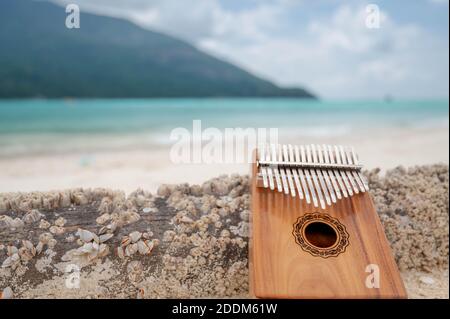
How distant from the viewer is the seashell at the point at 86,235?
7.22 feet

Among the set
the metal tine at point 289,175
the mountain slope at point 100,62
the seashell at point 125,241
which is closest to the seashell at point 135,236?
the seashell at point 125,241

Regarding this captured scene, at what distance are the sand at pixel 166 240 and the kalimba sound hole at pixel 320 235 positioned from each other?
45cm

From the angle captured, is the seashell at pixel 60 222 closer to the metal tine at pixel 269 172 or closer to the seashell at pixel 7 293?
the seashell at pixel 7 293

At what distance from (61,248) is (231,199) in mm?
1067

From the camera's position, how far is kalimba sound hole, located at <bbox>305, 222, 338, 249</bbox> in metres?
1.98

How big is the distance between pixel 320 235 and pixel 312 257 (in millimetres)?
233

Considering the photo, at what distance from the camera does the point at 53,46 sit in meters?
16.6

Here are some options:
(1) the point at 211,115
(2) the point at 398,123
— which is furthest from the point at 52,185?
(2) the point at 398,123

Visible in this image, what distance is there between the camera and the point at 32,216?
2266 mm

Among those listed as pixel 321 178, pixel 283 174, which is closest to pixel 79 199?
pixel 283 174

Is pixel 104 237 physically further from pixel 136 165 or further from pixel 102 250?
pixel 136 165

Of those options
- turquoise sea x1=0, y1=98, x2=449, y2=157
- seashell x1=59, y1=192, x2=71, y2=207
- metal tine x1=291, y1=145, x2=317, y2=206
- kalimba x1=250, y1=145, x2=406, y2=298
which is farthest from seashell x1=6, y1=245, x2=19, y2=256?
turquoise sea x1=0, y1=98, x2=449, y2=157

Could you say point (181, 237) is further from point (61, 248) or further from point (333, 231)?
point (333, 231)

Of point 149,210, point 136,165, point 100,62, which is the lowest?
point 149,210
